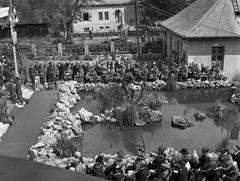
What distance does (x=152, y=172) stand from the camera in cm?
851

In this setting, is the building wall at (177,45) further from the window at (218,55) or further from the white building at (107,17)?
the white building at (107,17)

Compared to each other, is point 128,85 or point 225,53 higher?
point 225,53

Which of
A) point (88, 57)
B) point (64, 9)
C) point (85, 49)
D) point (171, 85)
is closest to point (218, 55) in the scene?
point (171, 85)

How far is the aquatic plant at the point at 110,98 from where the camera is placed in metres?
15.3

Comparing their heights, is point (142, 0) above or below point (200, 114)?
above

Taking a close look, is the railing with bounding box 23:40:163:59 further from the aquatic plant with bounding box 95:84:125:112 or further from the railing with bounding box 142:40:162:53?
the aquatic plant with bounding box 95:84:125:112

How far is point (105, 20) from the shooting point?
51.9m

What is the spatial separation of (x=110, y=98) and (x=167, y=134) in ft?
12.6

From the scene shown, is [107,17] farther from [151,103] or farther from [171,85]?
[151,103]

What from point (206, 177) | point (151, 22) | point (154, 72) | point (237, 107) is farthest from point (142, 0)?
point (206, 177)

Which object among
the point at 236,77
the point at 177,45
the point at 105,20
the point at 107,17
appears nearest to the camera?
the point at 236,77

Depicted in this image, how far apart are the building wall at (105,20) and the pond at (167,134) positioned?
37048 millimetres

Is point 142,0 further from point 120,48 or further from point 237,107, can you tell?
point 237,107

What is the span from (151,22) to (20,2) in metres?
20.1
